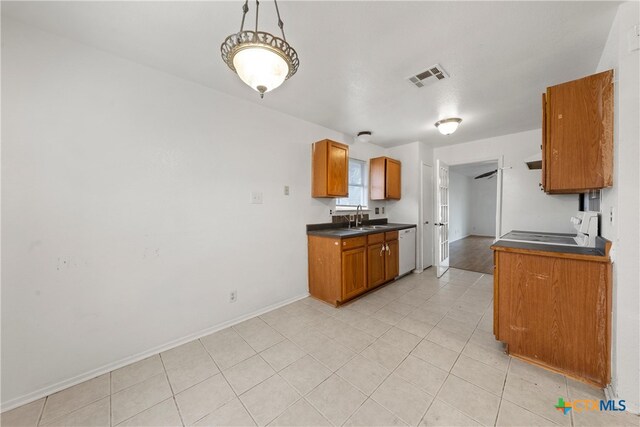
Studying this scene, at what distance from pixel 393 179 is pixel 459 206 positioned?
5.39 metres

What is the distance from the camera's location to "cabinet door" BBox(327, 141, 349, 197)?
118 inches

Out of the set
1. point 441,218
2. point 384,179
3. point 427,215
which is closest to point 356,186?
point 384,179

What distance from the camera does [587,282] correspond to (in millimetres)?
1496

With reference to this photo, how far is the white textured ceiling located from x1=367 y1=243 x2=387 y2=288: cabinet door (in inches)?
74.5

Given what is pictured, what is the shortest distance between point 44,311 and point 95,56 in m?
1.85

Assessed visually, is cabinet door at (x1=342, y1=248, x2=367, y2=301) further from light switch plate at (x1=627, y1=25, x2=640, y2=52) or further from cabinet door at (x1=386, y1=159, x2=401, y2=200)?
light switch plate at (x1=627, y1=25, x2=640, y2=52)

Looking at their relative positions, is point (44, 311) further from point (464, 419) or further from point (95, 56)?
point (464, 419)

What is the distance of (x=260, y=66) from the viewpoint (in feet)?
3.62

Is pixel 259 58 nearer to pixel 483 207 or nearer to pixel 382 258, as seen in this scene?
pixel 382 258

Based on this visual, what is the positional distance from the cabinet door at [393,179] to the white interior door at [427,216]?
48 cm

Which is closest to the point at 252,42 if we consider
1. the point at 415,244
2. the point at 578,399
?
the point at 578,399

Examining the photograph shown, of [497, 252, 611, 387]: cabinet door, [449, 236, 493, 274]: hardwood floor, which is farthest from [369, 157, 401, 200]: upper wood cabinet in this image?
[497, 252, 611, 387]: cabinet door

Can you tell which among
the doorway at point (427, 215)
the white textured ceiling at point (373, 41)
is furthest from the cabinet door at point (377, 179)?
the white textured ceiling at point (373, 41)

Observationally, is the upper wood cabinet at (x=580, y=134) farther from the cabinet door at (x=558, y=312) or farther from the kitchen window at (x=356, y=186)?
the kitchen window at (x=356, y=186)
